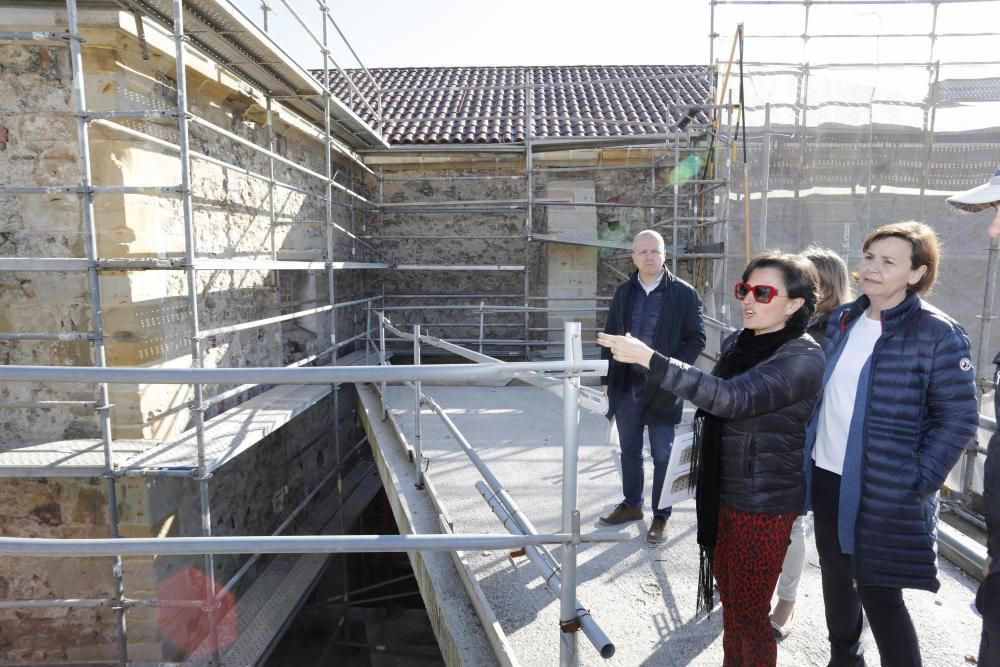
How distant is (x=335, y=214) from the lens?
8625 millimetres

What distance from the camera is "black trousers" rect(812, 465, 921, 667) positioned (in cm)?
166

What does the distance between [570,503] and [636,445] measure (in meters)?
1.65

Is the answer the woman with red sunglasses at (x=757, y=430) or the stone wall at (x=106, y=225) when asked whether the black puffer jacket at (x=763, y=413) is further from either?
the stone wall at (x=106, y=225)

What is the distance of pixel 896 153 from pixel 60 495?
830 cm

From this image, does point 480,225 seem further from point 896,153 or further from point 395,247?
point 896,153

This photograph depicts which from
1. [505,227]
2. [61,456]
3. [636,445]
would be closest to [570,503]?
[636,445]

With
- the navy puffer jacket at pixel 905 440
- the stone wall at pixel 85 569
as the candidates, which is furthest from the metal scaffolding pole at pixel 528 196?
the navy puffer jacket at pixel 905 440

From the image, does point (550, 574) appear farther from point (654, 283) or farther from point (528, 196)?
point (528, 196)

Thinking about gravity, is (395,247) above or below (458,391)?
above

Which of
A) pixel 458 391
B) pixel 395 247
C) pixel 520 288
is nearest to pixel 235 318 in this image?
pixel 458 391

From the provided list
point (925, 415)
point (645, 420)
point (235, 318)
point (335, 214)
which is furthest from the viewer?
point (335, 214)

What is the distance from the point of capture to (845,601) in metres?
1.80

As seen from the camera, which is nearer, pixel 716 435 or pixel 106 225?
pixel 716 435

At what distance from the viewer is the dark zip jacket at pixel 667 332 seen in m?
3.05
